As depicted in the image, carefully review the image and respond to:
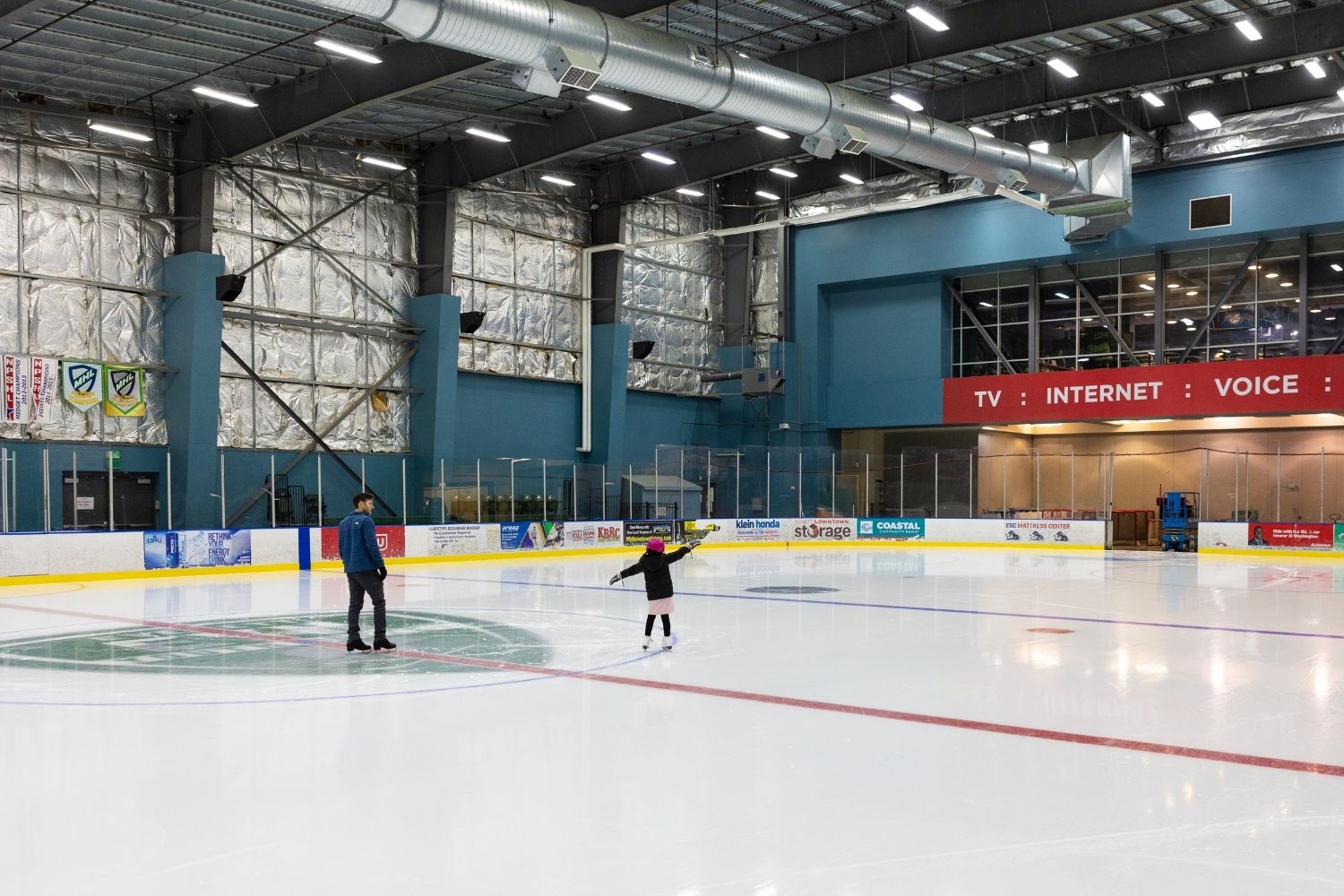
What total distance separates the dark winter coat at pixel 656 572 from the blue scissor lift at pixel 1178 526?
24.8 meters

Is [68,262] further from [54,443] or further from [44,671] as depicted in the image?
[44,671]

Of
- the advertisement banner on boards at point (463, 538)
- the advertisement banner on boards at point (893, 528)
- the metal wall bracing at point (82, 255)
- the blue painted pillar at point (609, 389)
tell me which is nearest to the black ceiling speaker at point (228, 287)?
the metal wall bracing at point (82, 255)

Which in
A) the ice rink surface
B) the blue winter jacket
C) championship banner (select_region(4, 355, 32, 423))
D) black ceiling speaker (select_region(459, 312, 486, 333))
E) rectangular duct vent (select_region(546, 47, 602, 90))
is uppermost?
rectangular duct vent (select_region(546, 47, 602, 90))

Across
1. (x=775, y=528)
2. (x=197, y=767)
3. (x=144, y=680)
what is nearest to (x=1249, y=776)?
(x=197, y=767)

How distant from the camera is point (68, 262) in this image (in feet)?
86.2

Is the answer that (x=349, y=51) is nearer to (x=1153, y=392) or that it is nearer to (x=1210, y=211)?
(x=1210, y=211)

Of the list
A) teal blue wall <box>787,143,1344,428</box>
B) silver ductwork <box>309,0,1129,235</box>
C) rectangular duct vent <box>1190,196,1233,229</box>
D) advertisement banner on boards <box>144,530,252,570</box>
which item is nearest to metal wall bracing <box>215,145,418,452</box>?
advertisement banner on boards <box>144,530,252,570</box>

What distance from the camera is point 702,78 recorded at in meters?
18.1

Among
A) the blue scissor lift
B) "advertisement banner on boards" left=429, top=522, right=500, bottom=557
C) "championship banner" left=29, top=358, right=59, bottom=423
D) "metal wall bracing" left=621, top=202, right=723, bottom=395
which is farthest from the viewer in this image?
"metal wall bracing" left=621, top=202, right=723, bottom=395

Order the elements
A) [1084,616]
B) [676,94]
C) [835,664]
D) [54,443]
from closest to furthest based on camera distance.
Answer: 1. [835,664]
2. [1084,616]
3. [676,94]
4. [54,443]

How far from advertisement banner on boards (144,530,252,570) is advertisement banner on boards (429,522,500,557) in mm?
4657

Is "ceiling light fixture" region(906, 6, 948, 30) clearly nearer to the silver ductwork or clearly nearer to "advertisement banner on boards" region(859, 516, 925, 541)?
the silver ductwork

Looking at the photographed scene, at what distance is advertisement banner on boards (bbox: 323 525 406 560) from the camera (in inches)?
1012

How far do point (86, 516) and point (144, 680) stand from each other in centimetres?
1791
